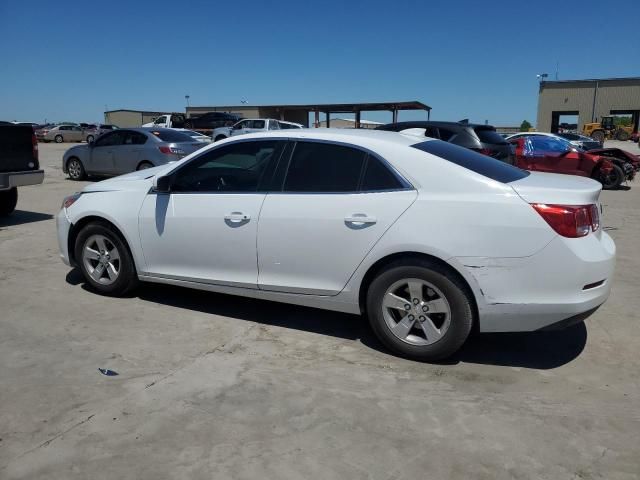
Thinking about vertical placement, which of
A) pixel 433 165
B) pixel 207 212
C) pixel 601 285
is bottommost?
pixel 601 285

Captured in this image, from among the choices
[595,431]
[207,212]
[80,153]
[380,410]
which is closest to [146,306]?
[207,212]

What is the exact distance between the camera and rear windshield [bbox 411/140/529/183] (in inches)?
147

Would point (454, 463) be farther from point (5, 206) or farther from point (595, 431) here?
point (5, 206)

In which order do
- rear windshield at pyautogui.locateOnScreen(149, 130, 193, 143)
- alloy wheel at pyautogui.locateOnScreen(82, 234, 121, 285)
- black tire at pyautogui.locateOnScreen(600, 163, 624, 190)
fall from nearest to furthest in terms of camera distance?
alloy wheel at pyautogui.locateOnScreen(82, 234, 121, 285)
rear windshield at pyautogui.locateOnScreen(149, 130, 193, 143)
black tire at pyautogui.locateOnScreen(600, 163, 624, 190)

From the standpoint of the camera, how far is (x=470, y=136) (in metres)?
10.9

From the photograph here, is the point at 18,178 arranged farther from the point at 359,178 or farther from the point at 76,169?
the point at 359,178

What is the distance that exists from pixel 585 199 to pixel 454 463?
6.33ft

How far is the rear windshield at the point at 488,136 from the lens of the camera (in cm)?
1110

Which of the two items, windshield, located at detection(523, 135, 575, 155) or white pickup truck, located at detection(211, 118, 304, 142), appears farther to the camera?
white pickup truck, located at detection(211, 118, 304, 142)

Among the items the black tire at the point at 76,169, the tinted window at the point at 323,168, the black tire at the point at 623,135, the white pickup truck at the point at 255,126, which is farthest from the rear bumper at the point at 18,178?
the black tire at the point at 623,135

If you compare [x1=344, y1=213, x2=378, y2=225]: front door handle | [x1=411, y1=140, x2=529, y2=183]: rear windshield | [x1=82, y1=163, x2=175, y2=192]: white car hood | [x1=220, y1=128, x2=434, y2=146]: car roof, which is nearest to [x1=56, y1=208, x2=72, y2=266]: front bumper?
[x1=82, y1=163, x2=175, y2=192]: white car hood

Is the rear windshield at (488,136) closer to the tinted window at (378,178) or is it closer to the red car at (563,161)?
the red car at (563,161)

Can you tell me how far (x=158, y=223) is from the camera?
4.57 meters

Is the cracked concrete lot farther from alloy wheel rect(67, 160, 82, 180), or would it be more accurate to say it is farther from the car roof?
alloy wheel rect(67, 160, 82, 180)
